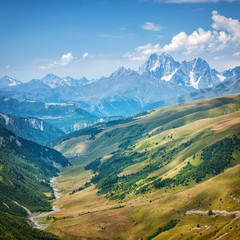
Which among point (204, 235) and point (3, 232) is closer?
point (204, 235)

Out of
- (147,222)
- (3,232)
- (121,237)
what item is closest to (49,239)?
(3,232)

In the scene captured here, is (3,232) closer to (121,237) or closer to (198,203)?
(121,237)

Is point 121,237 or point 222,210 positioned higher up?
point 222,210

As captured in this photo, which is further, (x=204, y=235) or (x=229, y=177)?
(x=229, y=177)

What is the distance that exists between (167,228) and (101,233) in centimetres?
5009

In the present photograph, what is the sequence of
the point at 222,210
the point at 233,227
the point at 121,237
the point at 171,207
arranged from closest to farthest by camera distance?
the point at 233,227, the point at 222,210, the point at 121,237, the point at 171,207

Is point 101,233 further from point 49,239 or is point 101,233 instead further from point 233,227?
point 233,227

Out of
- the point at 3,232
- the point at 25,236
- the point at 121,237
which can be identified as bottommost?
the point at 121,237

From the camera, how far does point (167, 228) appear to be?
174625mm

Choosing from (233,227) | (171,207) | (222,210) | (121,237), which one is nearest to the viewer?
(233,227)

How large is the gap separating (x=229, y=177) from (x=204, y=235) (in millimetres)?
71570

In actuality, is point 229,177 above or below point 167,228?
above

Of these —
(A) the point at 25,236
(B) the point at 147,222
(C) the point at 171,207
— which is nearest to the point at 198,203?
(C) the point at 171,207

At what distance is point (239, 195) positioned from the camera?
17200 cm
